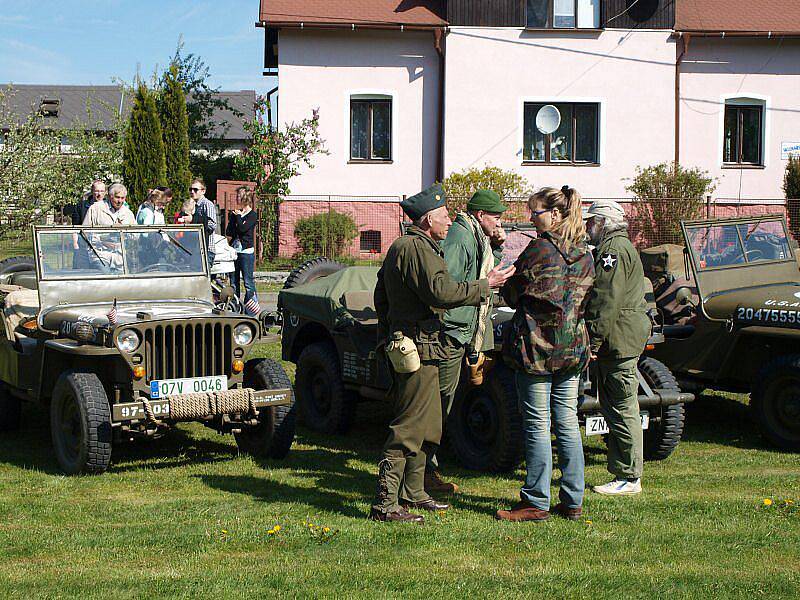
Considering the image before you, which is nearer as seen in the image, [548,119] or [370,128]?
[548,119]

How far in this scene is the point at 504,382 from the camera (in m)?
7.23

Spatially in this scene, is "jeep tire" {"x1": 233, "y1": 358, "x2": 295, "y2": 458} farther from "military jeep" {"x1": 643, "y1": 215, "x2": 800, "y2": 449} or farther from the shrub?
the shrub

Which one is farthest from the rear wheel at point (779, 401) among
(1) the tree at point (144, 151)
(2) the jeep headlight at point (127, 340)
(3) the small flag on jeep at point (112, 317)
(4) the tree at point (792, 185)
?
(1) the tree at point (144, 151)

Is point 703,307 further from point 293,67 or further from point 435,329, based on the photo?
point 293,67

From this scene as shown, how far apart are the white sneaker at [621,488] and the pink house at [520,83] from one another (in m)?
18.0

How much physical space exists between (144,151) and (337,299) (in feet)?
51.0

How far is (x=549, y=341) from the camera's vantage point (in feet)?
19.4

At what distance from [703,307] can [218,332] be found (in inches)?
170

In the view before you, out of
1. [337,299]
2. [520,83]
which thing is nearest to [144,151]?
[520,83]

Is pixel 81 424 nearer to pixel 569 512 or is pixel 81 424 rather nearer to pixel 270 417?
pixel 270 417

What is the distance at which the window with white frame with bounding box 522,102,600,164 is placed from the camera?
2477 cm

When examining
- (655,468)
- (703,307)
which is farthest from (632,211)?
(655,468)

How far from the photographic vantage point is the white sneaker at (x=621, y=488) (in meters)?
6.82

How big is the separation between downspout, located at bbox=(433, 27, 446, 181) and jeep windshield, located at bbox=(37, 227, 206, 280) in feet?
52.9
